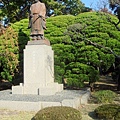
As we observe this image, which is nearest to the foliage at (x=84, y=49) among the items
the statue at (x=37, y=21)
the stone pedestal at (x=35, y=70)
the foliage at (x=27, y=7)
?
the statue at (x=37, y=21)

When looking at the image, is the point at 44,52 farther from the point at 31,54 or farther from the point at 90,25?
the point at 90,25

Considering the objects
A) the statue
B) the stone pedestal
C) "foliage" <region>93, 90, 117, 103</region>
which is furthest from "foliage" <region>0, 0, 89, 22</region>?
"foliage" <region>93, 90, 117, 103</region>

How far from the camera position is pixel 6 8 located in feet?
68.5

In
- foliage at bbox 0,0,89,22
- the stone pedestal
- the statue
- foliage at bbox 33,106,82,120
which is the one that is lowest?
foliage at bbox 33,106,82,120

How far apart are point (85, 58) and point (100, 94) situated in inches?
154

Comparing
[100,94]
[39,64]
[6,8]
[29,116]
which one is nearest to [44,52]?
[39,64]

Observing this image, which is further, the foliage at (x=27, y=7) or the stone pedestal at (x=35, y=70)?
the foliage at (x=27, y=7)

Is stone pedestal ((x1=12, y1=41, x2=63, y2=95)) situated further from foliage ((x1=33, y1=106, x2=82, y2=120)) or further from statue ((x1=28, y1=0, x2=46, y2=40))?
foliage ((x1=33, y1=106, x2=82, y2=120))

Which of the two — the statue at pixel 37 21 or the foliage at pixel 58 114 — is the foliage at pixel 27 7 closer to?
the statue at pixel 37 21

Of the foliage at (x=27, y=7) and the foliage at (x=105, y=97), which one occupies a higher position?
the foliage at (x=27, y=7)

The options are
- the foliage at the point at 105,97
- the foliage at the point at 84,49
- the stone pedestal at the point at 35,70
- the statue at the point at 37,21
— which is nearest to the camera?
the foliage at the point at 105,97

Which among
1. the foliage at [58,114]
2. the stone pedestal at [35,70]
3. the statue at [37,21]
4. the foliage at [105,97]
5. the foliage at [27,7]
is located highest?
the foliage at [27,7]

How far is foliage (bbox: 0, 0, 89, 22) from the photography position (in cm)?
2111

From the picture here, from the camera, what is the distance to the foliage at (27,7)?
21.1 m
